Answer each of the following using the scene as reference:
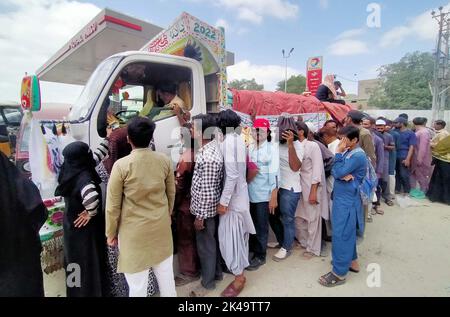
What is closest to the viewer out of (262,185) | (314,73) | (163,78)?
(262,185)

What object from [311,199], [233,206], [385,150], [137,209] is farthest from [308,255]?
[385,150]

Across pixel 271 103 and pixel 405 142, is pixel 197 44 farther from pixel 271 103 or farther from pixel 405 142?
pixel 405 142

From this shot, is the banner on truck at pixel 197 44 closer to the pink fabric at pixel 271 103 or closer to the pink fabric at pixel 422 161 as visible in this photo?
the pink fabric at pixel 271 103

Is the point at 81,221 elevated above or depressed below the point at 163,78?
below

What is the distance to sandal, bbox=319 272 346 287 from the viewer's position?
8.36ft

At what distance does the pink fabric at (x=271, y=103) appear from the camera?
3.55m

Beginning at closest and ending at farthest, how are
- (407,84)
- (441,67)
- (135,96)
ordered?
(135,96), (441,67), (407,84)

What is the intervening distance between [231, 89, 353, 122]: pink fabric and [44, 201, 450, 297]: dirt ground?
6.27 ft

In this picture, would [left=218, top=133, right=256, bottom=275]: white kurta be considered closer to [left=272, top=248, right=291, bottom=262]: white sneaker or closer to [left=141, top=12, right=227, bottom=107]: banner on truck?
[left=272, top=248, right=291, bottom=262]: white sneaker

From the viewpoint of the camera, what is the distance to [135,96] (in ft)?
12.1

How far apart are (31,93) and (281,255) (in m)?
2.91

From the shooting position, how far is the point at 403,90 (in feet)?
106
